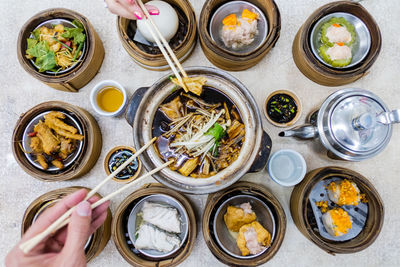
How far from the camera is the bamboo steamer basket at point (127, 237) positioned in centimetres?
218

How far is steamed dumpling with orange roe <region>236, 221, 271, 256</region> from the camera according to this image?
220cm

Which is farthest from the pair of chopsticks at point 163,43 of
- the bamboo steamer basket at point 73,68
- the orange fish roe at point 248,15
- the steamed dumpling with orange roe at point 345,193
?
the steamed dumpling with orange roe at point 345,193

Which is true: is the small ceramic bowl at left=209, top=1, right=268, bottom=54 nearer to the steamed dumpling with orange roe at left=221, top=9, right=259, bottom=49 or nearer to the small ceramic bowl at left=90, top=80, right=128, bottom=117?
the steamed dumpling with orange roe at left=221, top=9, right=259, bottom=49

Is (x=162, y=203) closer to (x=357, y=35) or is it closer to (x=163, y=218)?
(x=163, y=218)

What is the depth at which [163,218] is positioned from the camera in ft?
7.51

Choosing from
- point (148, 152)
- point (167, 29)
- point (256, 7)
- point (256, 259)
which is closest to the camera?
point (148, 152)

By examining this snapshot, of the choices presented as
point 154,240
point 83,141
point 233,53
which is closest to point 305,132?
point 233,53

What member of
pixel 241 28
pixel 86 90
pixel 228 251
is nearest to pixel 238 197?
pixel 228 251

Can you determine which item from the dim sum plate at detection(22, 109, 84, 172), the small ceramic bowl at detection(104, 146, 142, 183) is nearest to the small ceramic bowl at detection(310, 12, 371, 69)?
the small ceramic bowl at detection(104, 146, 142, 183)

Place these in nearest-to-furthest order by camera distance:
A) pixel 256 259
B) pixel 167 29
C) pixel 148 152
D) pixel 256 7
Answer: pixel 148 152
pixel 256 259
pixel 167 29
pixel 256 7

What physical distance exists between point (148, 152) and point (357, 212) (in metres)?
1.83

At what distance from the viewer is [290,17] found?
2.65 m

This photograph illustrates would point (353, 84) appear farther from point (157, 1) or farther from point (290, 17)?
point (157, 1)

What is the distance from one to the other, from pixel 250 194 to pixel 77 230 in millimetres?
1362
